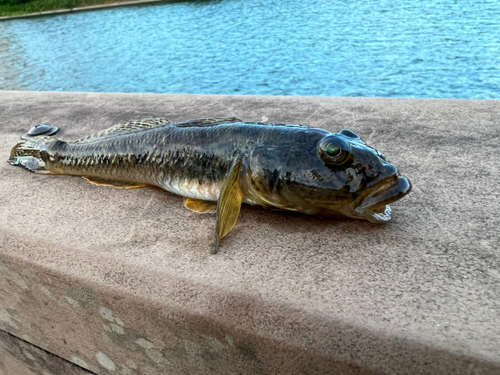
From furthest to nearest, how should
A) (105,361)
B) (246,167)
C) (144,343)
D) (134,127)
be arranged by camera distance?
(134,127)
(105,361)
(246,167)
(144,343)

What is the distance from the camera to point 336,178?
147 centimetres

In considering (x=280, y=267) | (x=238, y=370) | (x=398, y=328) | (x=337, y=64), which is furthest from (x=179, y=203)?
(x=337, y=64)

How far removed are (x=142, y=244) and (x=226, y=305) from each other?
529mm

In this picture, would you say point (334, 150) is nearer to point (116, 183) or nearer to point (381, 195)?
point (381, 195)

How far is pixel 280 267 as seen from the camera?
144 centimetres

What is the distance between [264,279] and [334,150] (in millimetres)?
529

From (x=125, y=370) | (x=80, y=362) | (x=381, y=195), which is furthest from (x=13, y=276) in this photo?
(x=381, y=195)

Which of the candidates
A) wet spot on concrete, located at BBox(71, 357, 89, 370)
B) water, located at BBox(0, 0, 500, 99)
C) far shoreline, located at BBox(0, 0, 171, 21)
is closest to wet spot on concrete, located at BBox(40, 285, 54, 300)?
wet spot on concrete, located at BBox(71, 357, 89, 370)

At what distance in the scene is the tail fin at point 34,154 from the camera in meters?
2.38

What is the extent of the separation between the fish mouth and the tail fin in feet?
6.06

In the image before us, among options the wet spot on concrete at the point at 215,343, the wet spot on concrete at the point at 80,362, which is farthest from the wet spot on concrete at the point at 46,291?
the wet spot on concrete at the point at 215,343

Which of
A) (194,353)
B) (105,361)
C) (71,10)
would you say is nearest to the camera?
(194,353)

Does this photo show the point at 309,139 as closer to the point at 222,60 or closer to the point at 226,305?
the point at 226,305

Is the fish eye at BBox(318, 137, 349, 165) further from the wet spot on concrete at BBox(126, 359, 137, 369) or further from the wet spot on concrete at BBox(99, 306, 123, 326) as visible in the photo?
the wet spot on concrete at BBox(126, 359, 137, 369)
